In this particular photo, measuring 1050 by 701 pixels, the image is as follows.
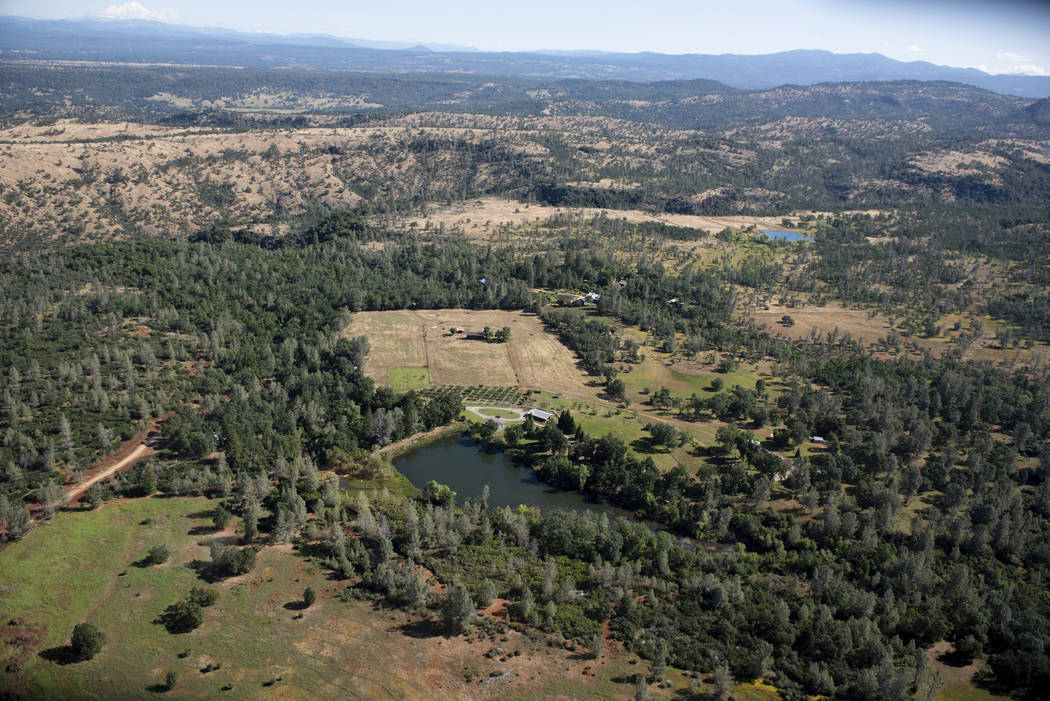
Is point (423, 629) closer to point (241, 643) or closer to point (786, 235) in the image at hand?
point (241, 643)

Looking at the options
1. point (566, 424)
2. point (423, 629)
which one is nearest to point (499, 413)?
point (566, 424)

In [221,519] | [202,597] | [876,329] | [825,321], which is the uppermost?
[825,321]

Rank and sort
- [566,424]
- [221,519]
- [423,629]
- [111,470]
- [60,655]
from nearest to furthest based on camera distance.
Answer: [60,655] → [423,629] → [221,519] → [111,470] → [566,424]

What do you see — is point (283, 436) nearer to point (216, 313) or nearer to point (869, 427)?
point (216, 313)

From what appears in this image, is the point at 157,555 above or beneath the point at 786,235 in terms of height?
beneath

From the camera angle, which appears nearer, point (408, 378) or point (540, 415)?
point (540, 415)

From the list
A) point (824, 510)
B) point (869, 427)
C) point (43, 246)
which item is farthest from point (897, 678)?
point (43, 246)

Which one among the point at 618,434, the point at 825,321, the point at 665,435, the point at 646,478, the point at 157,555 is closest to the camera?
the point at 157,555
